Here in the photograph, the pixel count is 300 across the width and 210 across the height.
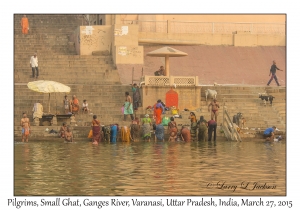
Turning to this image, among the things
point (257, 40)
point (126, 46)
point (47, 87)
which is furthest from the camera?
point (257, 40)

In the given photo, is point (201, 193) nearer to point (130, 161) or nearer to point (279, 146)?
point (130, 161)

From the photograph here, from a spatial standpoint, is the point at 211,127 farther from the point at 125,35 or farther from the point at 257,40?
the point at 257,40

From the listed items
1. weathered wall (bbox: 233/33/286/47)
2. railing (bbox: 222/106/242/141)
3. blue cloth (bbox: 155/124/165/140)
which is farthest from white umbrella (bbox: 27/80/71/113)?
weathered wall (bbox: 233/33/286/47)

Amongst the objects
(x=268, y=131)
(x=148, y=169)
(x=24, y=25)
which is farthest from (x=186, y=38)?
(x=148, y=169)

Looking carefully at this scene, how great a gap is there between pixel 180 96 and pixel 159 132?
158 inches

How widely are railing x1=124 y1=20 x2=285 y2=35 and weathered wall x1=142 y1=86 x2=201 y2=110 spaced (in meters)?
7.91

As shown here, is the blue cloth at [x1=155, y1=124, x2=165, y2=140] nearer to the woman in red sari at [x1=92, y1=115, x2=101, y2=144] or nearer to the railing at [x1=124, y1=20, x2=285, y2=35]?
the woman in red sari at [x1=92, y1=115, x2=101, y2=144]

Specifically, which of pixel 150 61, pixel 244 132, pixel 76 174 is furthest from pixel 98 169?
pixel 150 61

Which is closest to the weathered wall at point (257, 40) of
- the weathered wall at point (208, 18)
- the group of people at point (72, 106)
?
the weathered wall at point (208, 18)

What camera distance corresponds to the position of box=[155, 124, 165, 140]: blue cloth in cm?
2606

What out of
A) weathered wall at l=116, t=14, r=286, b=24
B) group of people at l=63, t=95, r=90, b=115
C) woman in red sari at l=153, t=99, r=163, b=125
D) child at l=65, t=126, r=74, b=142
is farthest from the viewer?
weathered wall at l=116, t=14, r=286, b=24

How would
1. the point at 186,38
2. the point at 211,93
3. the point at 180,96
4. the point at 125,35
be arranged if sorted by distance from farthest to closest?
the point at 186,38 < the point at 125,35 < the point at 211,93 < the point at 180,96

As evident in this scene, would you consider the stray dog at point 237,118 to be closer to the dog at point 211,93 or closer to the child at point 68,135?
the dog at point 211,93

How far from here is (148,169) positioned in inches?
695
